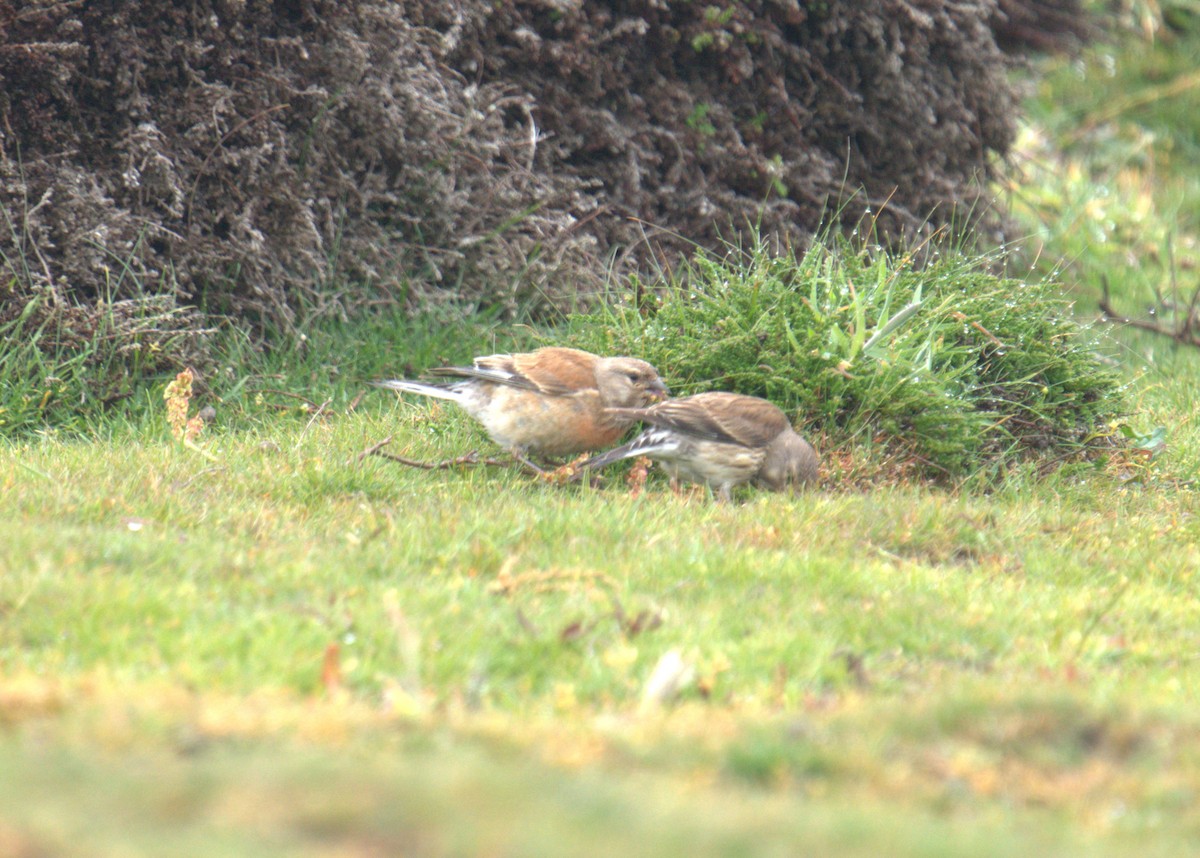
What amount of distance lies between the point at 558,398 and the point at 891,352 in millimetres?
1655

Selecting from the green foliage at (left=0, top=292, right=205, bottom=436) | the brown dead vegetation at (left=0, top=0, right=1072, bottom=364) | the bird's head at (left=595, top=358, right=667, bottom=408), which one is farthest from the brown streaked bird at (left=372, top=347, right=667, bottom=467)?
the brown dead vegetation at (left=0, top=0, right=1072, bottom=364)

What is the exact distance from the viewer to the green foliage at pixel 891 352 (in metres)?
7.03

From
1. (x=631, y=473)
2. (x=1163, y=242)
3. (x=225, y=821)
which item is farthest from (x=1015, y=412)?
(x=1163, y=242)

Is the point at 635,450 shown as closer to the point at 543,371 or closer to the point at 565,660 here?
the point at 543,371

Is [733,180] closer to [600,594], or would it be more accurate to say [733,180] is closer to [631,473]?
[631,473]

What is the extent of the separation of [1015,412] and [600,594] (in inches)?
144

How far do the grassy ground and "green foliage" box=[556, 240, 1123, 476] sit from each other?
16.9 inches

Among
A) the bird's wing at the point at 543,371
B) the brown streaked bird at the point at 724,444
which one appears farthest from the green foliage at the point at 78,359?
the brown streaked bird at the point at 724,444

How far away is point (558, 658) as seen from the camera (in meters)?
4.16

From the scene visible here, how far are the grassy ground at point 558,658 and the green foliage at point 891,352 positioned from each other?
0.43 metres

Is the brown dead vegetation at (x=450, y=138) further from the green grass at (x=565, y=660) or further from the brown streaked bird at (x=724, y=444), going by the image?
the brown streaked bird at (x=724, y=444)

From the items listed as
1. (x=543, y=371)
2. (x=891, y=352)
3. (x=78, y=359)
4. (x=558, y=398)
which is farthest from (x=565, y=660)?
(x=78, y=359)

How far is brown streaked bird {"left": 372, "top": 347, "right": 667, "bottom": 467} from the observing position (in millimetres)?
6789

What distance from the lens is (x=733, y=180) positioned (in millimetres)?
10086
